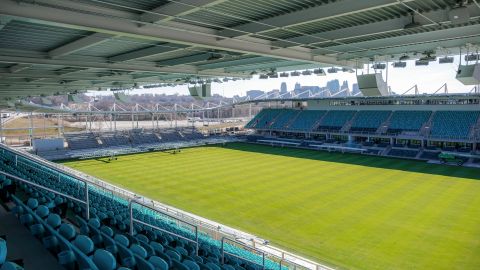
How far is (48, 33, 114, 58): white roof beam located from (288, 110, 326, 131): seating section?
39.1 metres

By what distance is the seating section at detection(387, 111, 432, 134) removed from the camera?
1498 inches

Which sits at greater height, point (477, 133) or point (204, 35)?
point (204, 35)

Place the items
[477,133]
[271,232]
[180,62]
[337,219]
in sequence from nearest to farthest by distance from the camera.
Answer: [180,62]
[271,232]
[337,219]
[477,133]

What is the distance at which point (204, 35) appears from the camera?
8820 mm

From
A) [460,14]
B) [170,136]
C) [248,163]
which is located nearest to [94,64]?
[460,14]

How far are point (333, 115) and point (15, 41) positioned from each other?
42169mm

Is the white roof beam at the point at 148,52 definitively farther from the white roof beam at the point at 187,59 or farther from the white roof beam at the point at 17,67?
the white roof beam at the point at 17,67

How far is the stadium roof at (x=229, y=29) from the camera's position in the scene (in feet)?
21.7

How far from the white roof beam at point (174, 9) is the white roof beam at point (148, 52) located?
3441 mm

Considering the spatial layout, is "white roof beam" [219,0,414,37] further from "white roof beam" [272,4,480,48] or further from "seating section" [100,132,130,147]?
"seating section" [100,132,130,147]

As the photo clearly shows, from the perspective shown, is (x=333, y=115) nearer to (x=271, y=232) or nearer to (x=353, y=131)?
(x=353, y=131)

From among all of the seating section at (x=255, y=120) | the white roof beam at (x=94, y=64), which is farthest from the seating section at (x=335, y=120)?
the white roof beam at (x=94, y=64)

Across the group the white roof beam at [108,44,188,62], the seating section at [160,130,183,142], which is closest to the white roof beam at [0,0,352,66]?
the white roof beam at [108,44,188,62]


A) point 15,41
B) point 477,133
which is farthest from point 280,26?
point 477,133
